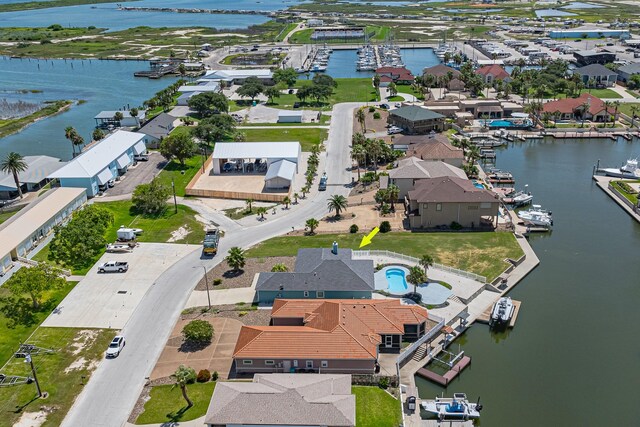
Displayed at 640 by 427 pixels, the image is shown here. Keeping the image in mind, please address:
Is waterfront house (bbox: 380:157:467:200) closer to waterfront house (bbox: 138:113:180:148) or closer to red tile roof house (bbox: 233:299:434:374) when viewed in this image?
red tile roof house (bbox: 233:299:434:374)

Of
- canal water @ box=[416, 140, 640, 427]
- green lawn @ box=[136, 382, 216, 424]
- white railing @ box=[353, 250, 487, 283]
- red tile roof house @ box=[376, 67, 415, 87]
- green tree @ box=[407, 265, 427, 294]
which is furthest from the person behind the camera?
red tile roof house @ box=[376, 67, 415, 87]

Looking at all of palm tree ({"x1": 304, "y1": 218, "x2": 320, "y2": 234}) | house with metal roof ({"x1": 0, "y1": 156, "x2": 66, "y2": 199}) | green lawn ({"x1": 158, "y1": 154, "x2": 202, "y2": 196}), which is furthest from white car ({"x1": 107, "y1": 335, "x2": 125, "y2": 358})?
house with metal roof ({"x1": 0, "y1": 156, "x2": 66, "y2": 199})

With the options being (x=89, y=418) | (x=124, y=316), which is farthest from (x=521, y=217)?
(x=89, y=418)

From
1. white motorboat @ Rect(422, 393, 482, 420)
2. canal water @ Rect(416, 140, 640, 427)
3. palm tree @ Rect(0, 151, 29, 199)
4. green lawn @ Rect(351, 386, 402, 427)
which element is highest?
palm tree @ Rect(0, 151, 29, 199)

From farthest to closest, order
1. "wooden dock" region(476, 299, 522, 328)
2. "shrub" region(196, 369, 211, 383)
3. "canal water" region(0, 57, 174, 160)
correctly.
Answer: "canal water" region(0, 57, 174, 160) < "wooden dock" region(476, 299, 522, 328) < "shrub" region(196, 369, 211, 383)

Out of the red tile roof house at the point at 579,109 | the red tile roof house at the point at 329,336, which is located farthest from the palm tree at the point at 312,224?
the red tile roof house at the point at 579,109

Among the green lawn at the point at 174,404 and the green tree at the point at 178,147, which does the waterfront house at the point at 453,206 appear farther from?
the green tree at the point at 178,147

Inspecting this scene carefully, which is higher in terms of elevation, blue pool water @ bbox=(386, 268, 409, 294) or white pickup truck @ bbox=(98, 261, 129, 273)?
white pickup truck @ bbox=(98, 261, 129, 273)
